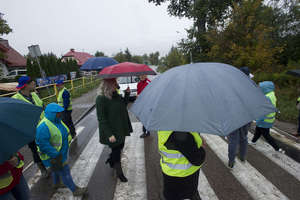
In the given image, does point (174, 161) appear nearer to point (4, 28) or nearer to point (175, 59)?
point (4, 28)

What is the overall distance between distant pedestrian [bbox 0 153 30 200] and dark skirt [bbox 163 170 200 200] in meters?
1.77

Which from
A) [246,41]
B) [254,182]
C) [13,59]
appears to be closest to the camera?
[254,182]

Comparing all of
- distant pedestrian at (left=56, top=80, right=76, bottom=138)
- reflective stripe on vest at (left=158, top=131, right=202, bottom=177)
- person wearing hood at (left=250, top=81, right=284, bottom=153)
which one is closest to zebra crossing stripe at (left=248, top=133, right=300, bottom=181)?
person wearing hood at (left=250, top=81, right=284, bottom=153)

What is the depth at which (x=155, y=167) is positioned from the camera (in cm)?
371

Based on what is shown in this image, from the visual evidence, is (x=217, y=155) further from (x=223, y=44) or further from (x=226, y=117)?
(x=223, y=44)

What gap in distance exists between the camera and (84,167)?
150 inches

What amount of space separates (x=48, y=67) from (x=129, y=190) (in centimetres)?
2738

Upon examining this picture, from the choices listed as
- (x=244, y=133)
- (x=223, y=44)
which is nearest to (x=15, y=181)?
(x=244, y=133)

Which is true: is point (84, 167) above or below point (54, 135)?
below

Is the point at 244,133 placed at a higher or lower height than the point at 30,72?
lower

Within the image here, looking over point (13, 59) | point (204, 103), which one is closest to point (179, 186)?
point (204, 103)

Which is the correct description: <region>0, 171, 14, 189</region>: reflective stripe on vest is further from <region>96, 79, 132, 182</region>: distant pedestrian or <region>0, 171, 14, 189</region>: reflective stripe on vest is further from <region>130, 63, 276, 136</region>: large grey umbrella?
<region>130, 63, 276, 136</region>: large grey umbrella

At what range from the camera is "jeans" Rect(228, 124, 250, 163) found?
3.21 metres

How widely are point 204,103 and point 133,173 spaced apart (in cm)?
278
